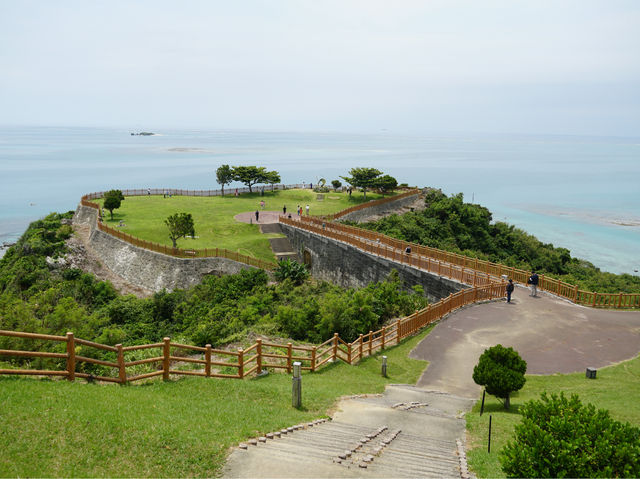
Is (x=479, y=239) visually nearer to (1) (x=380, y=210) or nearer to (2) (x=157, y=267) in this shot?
(1) (x=380, y=210)

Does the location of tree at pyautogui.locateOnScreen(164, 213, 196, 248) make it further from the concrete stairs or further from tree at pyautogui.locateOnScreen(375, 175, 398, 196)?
tree at pyautogui.locateOnScreen(375, 175, 398, 196)

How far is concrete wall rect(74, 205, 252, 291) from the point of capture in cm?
3541

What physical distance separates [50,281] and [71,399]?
106ft

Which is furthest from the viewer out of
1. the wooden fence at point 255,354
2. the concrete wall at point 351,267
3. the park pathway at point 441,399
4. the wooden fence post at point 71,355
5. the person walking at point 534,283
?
the concrete wall at point 351,267

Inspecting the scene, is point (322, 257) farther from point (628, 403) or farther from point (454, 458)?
point (454, 458)

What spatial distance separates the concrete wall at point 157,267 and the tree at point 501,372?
26.1 metres

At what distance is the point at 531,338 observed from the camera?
1770 centimetres

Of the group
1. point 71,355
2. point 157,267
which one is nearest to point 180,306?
point 157,267

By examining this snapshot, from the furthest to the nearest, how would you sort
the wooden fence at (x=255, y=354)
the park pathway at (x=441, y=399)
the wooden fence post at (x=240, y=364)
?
the wooden fence post at (x=240, y=364), the wooden fence at (x=255, y=354), the park pathway at (x=441, y=399)

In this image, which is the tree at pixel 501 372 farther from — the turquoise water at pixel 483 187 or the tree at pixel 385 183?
the turquoise water at pixel 483 187

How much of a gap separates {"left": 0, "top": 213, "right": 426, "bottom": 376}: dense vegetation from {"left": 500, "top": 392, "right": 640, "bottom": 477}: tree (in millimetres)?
13233

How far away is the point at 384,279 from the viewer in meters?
28.3

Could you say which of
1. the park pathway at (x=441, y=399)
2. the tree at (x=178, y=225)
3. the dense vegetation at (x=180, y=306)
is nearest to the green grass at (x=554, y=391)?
the park pathway at (x=441, y=399)

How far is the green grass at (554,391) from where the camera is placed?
8.52 meters
